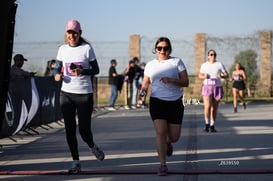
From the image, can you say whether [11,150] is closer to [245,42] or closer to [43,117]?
[43,117]

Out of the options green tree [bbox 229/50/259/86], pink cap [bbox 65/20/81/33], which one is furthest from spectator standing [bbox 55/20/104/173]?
green tree [bbox 229/50/259/86]

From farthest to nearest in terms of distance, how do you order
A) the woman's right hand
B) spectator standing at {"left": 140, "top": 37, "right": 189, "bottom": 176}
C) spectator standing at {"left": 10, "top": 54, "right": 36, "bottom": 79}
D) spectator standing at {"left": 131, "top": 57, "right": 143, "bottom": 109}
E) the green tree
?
the green tree → spectator standing at {"left": 131, "top": 57, "right": 143, "bottom": 109} → spectator standing at {"left": 10, "top": 54, "right": 36, "bottom": 79} → the woman's right hand → spectator standing at {"left": 140, "top": 37, "right": 189, "bottom": 176}

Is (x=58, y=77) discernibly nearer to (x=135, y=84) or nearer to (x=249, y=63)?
(x=135, y=84)

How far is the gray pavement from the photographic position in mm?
8430

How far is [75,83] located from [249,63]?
81.4 ft

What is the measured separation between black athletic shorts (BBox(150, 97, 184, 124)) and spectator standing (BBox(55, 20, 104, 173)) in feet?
2.88

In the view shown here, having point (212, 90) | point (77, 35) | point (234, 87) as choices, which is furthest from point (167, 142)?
point (234, 87)

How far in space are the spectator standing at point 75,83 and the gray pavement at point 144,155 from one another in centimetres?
57

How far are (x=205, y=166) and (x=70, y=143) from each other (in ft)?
6.25

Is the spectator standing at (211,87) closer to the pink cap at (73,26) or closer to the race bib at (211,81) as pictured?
the race bib at (211,81)

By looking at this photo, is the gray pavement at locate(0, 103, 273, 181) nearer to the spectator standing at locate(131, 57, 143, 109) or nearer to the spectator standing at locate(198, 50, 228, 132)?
the spectator standing at locate(198, 50, 228, 132)

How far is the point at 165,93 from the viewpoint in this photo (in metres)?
8.65

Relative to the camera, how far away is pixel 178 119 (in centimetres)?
870

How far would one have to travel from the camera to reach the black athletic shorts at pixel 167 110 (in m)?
8.59
